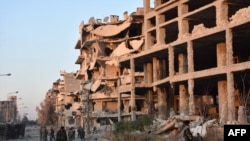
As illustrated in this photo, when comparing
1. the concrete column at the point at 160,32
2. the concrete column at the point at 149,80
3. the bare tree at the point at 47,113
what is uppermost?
the concrete column at the point at 160,32

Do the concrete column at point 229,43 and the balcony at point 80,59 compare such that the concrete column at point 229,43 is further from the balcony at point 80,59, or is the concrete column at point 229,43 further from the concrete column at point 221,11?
the balcony at point 80,59

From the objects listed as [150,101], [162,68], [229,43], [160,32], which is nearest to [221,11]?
[229,43]

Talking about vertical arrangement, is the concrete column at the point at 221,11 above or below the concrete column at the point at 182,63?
above

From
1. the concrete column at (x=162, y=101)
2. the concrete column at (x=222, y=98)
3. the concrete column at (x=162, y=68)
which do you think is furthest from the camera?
the concrete column at (x=162, y=68)

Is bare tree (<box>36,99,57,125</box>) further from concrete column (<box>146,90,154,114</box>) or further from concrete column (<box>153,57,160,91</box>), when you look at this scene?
concrete column (<box>153,57,160,91</box>)

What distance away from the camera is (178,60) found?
47000mm

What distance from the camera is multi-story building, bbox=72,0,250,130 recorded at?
118ft

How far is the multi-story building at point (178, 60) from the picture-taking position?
3606 centimetres

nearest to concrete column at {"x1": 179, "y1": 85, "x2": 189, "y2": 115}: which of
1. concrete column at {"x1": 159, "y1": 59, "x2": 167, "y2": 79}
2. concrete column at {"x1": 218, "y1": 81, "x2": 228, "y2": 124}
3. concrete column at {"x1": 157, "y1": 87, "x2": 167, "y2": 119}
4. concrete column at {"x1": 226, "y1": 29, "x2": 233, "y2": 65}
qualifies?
concrete column at {"x1": 157, "y1": 87, "x2": 167, "y2": 119}

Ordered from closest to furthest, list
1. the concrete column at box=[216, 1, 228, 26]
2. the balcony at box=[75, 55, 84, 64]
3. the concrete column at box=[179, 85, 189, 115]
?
the concrete column at box=[216, 1, 228, 26]
the concrete column at box=[179, 85, 189, 115]
the balcony at box=[75, 55, 84, 64]

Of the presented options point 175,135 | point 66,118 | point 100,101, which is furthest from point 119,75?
point 175,135

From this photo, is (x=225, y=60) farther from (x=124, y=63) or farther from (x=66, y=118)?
(x=66, y=118)

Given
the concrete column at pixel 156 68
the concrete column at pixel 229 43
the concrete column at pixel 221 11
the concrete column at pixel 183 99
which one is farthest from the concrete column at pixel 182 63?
the concrete column at pixel 229 43

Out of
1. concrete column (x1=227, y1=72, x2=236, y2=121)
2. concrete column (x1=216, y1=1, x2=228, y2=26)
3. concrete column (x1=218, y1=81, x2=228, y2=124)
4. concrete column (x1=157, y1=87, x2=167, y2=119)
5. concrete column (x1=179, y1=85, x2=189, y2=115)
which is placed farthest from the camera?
concrete column (x1=157, y1=87, x2=167, y2=119)
